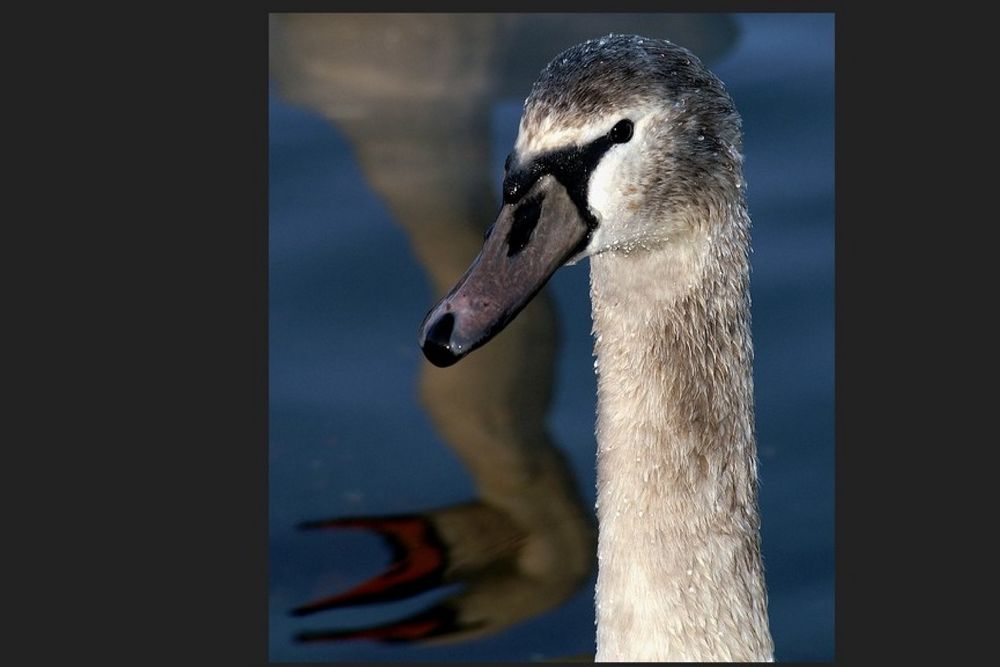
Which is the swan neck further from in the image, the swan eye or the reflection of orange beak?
the reflection of orange beak

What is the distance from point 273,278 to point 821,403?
196 centimetres

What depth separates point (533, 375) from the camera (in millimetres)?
5812

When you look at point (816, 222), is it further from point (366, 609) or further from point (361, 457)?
point (366, 609)

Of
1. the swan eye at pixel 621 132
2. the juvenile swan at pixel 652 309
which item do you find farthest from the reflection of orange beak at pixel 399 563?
the swan eye at pixel 621 132

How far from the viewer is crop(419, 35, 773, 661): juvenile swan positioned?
280 centimetres

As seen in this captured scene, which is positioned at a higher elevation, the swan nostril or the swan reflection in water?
the swan reflection in water

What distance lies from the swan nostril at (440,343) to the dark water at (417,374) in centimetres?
222

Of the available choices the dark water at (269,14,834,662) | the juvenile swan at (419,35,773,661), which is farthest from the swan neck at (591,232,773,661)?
the dark water at (269,14,834,662)

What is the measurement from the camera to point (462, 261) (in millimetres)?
6168

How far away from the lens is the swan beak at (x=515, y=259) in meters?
2.77

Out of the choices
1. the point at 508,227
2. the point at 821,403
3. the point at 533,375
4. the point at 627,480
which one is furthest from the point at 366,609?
the point at 508,227

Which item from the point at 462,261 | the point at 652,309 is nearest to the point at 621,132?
the point at 652,309

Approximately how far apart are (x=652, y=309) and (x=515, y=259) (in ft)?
1.13

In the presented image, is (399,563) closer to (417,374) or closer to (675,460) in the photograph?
(417,374)
